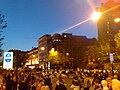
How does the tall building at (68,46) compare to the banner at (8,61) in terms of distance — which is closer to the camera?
the banner at (8,61)

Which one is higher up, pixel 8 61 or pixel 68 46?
pixel 68 46

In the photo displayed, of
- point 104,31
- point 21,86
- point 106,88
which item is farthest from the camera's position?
point 104,31

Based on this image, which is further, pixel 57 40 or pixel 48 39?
pixel 48 39

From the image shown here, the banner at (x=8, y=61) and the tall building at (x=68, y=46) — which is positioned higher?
the tall building at (x=68, y=46)

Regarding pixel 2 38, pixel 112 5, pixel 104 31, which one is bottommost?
pixel 2 38

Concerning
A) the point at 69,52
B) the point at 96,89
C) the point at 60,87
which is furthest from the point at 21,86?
the point at 69,52

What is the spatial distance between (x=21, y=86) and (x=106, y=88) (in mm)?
4294

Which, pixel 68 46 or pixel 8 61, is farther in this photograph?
pixel 68 46

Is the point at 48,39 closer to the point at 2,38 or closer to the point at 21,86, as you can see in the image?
the point at 2,38

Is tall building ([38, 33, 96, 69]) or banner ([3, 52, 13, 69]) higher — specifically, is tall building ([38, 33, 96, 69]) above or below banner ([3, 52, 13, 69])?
above

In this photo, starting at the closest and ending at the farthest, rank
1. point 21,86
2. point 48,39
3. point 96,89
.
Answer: point 96,89 < point 21,86 < point 48,39

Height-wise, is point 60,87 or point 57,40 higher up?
point 57,40

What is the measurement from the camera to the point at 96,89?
1170 cm

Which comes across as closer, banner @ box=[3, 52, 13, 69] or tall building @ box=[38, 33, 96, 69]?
banner @ box=[3, 52, 13, 69]
